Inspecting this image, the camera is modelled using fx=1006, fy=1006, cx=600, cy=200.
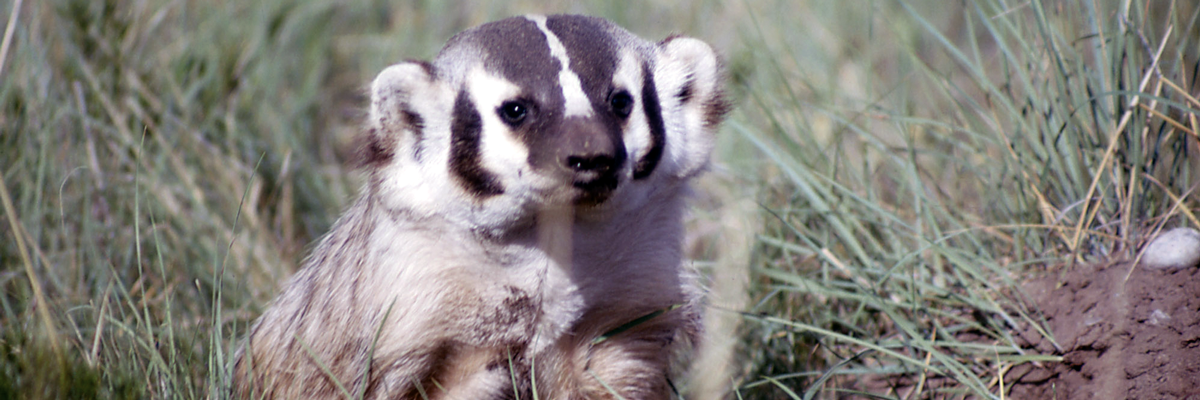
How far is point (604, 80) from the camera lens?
185 centimetres

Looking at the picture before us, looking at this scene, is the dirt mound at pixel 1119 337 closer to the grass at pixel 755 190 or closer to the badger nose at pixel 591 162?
the grass at pixel 755 190

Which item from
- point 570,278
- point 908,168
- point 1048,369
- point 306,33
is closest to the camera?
point 570,278

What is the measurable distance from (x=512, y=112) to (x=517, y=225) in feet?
0.75

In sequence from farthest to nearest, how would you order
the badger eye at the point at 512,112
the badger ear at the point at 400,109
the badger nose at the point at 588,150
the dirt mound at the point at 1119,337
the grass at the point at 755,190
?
1. the grass at the point at 755,190
2. the dirt mound at the point at 1119,337
3. the badger ear at the point at 400,109
4. the badger eye at the point at 512,112
5. the badger nose at the point at 588,150

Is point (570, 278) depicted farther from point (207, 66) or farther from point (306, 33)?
point (306, 33)

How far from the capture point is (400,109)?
1.96m

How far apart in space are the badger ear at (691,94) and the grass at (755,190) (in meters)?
0.38

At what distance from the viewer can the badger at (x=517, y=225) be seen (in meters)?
1.82

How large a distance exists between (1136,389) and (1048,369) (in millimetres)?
188

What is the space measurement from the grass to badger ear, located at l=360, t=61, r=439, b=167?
11.6 inches

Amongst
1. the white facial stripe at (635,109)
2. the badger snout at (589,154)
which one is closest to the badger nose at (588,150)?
the badger snout at (589,154)

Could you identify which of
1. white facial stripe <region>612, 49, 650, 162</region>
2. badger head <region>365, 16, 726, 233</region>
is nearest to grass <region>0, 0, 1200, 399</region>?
badger head <region>365, 16, 726, 233</region>

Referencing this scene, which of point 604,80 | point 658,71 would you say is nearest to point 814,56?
point 658,71

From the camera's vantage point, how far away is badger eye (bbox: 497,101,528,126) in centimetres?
182
